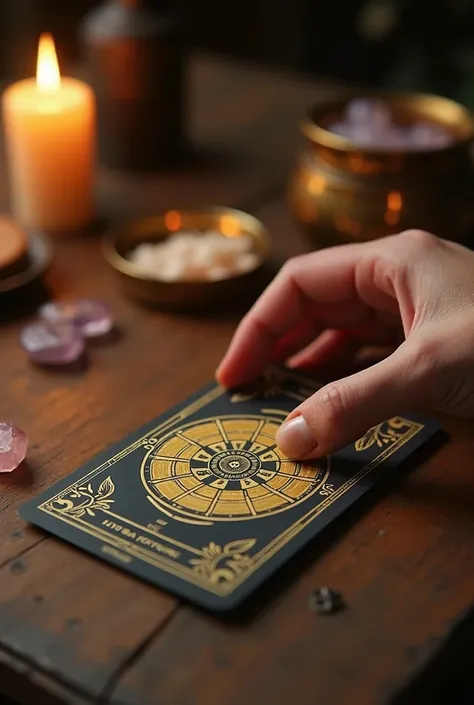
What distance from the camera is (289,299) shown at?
884mm

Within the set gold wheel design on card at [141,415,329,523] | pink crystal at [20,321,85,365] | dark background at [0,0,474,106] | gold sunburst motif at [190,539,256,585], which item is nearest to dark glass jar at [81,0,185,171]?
pink crystal at [20,321,85,365]

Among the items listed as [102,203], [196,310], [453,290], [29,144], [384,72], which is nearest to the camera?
[453,290]

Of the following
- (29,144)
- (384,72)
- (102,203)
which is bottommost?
(384,72)

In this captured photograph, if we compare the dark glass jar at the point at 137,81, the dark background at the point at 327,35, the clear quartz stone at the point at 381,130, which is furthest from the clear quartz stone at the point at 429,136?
the dark background at the point at 327,35

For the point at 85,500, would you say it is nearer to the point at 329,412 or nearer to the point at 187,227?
the point at 329,412

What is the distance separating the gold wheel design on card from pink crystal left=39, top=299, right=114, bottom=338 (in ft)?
0.70

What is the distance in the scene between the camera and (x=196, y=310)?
1009 mm

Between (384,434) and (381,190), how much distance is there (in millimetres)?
343

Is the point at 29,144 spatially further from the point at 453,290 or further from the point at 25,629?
the point at 25,629

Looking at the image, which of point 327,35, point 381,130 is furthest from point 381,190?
point 327,35

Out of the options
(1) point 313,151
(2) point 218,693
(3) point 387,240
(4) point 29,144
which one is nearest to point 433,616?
(2) point 218,693

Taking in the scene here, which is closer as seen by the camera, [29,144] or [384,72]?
[29,144]

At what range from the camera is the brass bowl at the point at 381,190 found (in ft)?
3.35

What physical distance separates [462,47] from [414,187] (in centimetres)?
165
